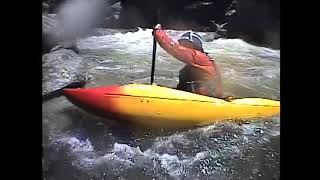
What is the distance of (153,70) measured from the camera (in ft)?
A: 6.13

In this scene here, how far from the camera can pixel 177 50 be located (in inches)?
73.6

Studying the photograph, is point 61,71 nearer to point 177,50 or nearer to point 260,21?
point 177,50

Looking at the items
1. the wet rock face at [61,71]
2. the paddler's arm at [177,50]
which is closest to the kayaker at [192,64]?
the paddler's arm at [177,50]

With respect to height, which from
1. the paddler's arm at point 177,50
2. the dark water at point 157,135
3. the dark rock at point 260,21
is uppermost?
the dark rock at point 260,21

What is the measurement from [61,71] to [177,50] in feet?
1.52

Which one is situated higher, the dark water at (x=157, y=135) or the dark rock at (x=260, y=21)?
the dark rock at (x=260, y=21)

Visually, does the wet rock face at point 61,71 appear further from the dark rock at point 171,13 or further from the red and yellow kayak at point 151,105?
the dark rock at point 171,13

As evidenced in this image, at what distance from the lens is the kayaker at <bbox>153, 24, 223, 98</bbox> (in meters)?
1.87

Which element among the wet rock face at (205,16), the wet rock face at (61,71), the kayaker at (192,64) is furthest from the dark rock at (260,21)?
the wet rock face at (61,71)

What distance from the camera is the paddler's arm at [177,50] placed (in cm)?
187

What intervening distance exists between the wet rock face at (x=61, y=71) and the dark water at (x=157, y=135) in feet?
0.12
